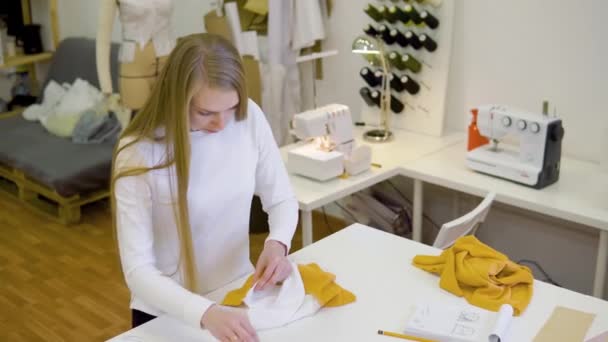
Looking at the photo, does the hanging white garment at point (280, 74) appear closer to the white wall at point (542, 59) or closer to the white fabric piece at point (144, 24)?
the white fabric piece at point (144, 24)

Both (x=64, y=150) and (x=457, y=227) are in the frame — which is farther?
(x=64, y=150)

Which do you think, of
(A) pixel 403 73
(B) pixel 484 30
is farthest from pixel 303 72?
(B) pixel 484 30

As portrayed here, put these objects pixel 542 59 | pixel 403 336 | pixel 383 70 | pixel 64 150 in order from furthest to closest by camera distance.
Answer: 1. pixel 64 150
2. pixel 383 70
3. pixel 542 59
4. pixel 403 336

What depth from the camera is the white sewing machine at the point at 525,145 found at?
2.63 metres

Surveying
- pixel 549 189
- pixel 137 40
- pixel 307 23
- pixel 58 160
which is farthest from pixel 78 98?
pixel 549 189

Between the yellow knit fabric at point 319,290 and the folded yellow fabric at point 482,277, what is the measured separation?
0.25 m

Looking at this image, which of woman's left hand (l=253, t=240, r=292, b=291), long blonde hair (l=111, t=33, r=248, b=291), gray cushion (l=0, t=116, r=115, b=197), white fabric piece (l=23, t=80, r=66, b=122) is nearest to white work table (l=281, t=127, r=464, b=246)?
woman's left hand (l=253, t=240, r=292, b=291)

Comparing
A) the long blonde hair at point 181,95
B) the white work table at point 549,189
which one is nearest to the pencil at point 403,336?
the long blonde hair at point 181,95

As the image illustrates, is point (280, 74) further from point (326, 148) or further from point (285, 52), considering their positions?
point (326, 148)

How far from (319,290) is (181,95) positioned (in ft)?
1.82

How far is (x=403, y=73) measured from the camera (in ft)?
11.0

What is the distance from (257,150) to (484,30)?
5.17 feet

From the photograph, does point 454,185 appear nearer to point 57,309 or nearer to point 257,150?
point 257,150

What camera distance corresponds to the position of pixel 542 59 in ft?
9.80
